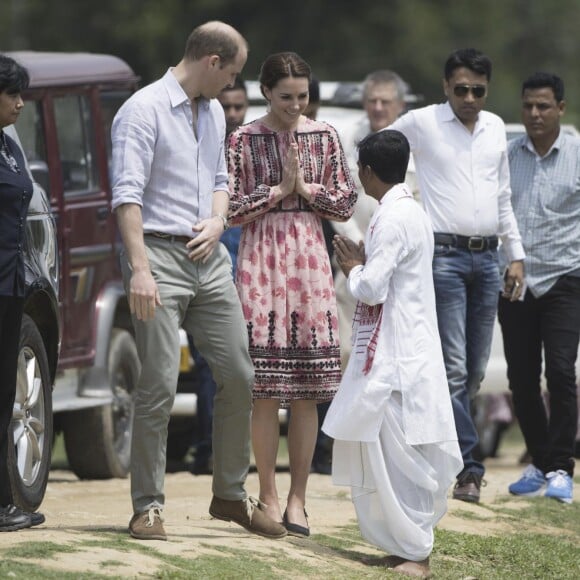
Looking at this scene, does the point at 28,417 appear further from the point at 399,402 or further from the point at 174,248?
the point at 399,402

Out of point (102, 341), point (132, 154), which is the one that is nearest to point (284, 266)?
point (132, 154)

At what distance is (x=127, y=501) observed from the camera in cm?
980

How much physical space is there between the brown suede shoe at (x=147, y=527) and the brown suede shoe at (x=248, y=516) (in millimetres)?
465

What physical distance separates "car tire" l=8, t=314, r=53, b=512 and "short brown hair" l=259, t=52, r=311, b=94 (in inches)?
59.4

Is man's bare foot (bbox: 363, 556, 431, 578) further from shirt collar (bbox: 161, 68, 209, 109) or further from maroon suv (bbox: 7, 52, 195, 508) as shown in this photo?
maroon suv (bbox: 7, 52, 195, 508)

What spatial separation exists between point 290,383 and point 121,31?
33.2 meters

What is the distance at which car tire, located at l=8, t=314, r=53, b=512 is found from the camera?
8.22 metres

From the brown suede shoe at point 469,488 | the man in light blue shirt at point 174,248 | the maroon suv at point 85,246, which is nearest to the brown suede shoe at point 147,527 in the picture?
the man in light blue shirt at point 174,248

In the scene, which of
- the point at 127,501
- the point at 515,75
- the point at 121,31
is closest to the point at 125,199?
the point at 127,501

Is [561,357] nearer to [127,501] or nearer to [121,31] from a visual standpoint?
[127,501]

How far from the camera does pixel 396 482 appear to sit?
24.5ft

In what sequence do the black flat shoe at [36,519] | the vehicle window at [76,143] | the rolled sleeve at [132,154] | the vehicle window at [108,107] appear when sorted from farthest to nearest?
1. the vehicle window at [108,107]
2. the vehicle window at [76,143]
3. the black flat shoe at [36,519]
4. the rolled sleeve at [132,154]

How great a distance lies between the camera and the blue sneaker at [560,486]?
1004cm

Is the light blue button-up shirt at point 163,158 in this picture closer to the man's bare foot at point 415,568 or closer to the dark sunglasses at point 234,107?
the man's bare foot at point 415,568
